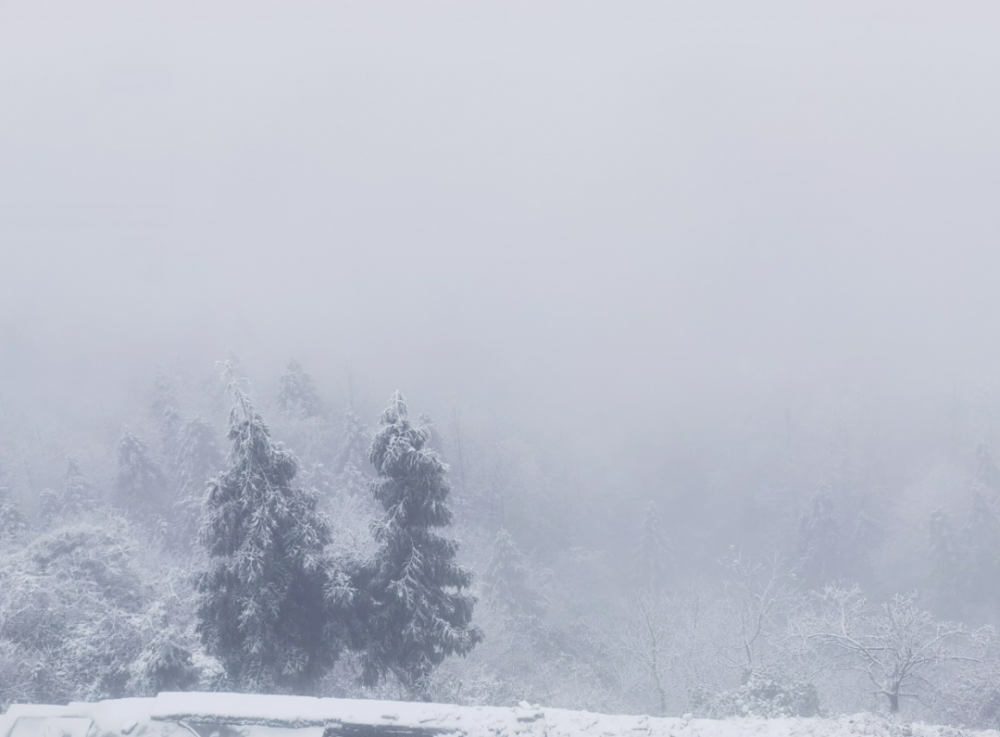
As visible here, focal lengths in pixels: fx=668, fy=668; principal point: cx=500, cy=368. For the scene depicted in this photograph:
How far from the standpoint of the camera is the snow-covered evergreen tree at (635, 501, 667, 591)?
55188 mm

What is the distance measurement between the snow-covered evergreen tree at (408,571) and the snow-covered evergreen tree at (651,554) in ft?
132

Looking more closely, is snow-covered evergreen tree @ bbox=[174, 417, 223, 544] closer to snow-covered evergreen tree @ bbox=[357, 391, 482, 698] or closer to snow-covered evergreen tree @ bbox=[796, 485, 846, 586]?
snow-covered evergreen tree @ bbox=[357, 391, 482, 698]

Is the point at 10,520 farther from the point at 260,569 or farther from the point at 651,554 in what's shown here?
the point at 651,554

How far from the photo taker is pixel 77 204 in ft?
621

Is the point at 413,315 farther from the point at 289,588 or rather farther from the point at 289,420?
the point at 289,588

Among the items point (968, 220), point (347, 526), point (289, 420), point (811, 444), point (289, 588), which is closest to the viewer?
point (289, 588)

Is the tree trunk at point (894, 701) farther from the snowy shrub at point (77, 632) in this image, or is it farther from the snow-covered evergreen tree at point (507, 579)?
the snow-covered evergreen tree at point (507, 579)

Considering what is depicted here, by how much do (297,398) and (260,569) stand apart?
4374cm

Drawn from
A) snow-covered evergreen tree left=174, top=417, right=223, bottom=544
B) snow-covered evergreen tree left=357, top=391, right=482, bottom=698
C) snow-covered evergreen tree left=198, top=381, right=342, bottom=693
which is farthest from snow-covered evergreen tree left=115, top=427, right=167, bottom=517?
snow-covered evergreen tree left=357, top=391, right=482, bottom=698

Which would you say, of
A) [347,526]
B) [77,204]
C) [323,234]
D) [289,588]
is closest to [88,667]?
[289,588]

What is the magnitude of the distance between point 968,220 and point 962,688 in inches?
6527

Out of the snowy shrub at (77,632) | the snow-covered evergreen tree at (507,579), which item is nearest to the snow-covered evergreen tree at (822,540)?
the snow-covered evergreen tree at (507,579)

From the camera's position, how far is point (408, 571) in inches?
660

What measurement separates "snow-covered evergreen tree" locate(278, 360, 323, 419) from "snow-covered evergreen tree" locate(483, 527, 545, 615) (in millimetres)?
22356
